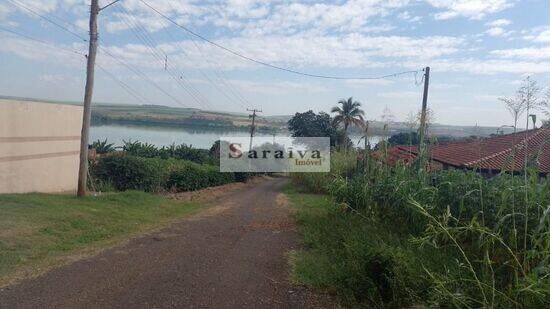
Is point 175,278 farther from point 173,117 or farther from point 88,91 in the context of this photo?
point 173,117

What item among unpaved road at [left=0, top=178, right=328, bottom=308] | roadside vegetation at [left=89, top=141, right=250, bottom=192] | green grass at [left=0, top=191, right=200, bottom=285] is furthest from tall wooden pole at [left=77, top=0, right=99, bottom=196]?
unpaved road at [left=0, top=178, right=328, bottom=308]

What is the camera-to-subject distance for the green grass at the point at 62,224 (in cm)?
731

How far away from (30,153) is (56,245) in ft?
24.7

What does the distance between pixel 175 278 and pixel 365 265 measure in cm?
251

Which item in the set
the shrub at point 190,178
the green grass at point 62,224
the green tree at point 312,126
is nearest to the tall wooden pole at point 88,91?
the green grass at point 62,224

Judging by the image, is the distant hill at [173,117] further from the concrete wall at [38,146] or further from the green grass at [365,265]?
the green grass at [365,265]

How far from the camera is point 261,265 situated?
7422mm

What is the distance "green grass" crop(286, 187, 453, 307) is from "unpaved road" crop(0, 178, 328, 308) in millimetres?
325

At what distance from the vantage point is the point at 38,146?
15039 millimetres

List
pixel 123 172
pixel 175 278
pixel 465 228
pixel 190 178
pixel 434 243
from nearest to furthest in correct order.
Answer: pixel 465 228 → pixel 434 243 → pixel 175 278 → pixel 123 172 → pixel 190 178

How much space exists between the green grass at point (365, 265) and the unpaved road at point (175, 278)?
1.07ft

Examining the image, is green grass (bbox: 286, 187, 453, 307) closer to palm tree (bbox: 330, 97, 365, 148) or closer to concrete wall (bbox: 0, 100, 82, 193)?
concrete wall (bbox: 0, 100, 82, 193)

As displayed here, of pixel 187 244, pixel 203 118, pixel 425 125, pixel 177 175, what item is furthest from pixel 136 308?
pixel 203 118

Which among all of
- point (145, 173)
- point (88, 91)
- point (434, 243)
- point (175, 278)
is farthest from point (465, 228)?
point (145, 173)
